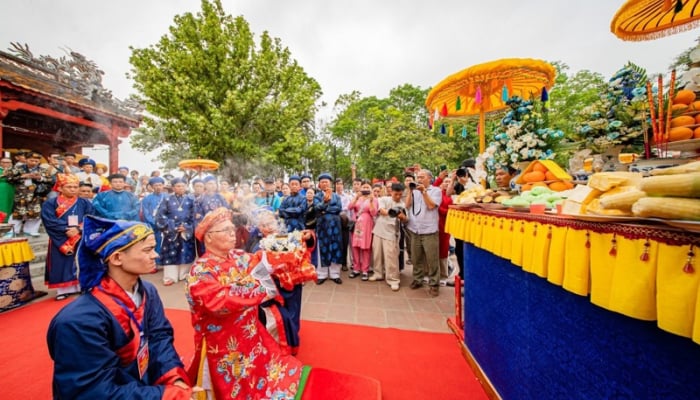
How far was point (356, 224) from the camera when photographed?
570cm

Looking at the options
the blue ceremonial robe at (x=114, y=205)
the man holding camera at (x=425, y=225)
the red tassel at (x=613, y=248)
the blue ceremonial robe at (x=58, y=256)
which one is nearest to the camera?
the red tassel at (x=613, y=248)

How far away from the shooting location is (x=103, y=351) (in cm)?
125

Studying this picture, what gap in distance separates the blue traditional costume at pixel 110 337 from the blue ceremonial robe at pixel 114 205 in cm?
492

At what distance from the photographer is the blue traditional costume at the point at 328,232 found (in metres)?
5.41

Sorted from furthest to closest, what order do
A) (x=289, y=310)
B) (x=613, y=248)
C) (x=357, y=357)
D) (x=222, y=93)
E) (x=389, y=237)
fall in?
(x=222, y=93) → (x=389, y=237) → (x=357, y=357) → (x=289, y=310) → (x=613, y=248)

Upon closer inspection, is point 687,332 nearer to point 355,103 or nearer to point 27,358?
point 27,358

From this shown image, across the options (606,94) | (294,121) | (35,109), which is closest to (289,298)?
(606,94)

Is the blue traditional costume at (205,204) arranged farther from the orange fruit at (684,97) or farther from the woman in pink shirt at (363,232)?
the orange fruit at (684,97)

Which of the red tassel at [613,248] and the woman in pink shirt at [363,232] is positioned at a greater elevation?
the red tassel at [613,248]

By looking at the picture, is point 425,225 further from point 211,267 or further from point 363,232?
point 211,267

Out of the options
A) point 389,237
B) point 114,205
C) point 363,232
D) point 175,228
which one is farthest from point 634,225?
point 114,205

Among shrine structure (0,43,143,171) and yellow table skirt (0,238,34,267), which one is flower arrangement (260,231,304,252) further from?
shrine structure (0,43,143,171)

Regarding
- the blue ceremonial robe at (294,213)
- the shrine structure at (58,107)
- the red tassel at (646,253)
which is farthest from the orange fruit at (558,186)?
the shrine structure at (58,107)

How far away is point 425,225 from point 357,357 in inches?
102
